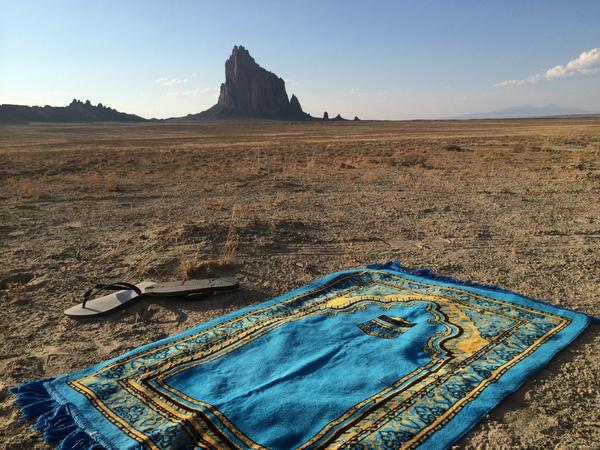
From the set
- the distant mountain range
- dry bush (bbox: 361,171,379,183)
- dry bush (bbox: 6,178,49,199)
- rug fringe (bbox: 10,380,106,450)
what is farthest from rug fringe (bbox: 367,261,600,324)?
the distant mountain range

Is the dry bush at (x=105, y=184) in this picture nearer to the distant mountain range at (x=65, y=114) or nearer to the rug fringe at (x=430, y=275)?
the rug fringe at (x=430, y=275)

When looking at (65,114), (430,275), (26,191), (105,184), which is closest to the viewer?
(430,275)

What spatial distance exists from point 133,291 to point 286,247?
2422 mm

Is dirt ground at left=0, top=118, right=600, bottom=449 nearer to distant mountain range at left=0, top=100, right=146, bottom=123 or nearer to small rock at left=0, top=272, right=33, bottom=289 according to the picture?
small rock at left=0, top=272, right=33, bottom=289

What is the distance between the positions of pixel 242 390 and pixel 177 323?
158 centimetres

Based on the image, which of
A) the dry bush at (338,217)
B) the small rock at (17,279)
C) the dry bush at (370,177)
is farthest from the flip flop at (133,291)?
the dry bush at (370,177)

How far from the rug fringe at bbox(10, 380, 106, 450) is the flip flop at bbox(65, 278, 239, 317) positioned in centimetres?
137

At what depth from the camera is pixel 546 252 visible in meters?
6.18

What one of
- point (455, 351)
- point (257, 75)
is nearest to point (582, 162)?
point (455, 351)

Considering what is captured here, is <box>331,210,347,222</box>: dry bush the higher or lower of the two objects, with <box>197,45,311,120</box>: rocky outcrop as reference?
lower

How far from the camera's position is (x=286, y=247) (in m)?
6.67

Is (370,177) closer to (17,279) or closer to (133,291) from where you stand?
(133,291)

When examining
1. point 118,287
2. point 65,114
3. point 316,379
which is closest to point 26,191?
point 118,287

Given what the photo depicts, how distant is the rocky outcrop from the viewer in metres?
139
